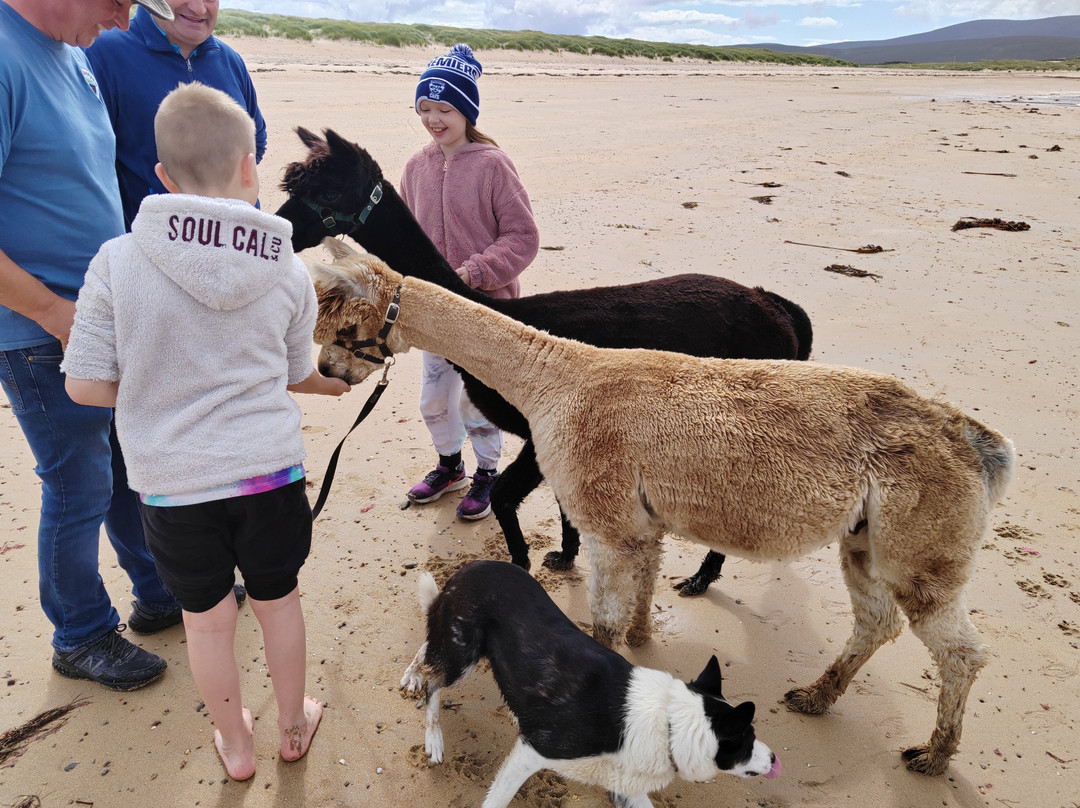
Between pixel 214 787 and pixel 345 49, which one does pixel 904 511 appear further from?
pixel 345 49

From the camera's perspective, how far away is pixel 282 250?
2096 millimetres

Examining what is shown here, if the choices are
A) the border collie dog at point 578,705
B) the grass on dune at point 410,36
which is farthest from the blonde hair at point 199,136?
the grass on dune at point 410,36

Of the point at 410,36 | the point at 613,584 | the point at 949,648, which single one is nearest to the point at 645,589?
the point at 613,584

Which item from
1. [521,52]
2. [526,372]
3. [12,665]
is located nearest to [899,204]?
[526,372]

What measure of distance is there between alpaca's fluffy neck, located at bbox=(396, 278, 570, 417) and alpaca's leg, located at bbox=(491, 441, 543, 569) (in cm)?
61

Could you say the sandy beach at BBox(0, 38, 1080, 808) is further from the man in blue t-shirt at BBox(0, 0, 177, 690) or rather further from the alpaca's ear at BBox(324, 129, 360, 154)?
the alpaca's ear at BBox(324, 129, 360, 154)

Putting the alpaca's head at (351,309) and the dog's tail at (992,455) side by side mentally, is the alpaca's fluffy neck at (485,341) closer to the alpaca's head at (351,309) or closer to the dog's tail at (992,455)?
the alpaca's head at (351,309)

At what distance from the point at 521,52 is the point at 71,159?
141 feet

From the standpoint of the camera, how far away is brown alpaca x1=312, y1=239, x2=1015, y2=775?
2633 mm

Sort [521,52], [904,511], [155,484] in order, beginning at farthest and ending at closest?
[521,52] < [904,511] < [155,484]

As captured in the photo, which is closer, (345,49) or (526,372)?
(526,372)

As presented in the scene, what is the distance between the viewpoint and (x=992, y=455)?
2.66 meters

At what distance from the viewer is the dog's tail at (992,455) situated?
2654mm

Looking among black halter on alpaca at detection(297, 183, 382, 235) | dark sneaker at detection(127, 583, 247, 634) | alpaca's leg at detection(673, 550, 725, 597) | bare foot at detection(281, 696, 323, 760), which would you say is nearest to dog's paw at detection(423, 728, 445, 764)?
bare foot at detection(281, 696, 323, 760)
